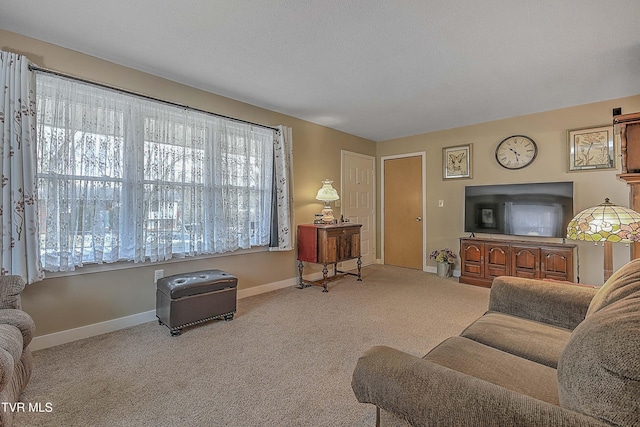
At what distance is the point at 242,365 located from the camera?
6.63ft

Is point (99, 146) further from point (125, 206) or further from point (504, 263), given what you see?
point (504, 263)

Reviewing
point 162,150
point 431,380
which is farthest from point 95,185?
point 431,380

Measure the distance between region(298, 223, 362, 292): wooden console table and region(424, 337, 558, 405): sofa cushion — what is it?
8.28ft

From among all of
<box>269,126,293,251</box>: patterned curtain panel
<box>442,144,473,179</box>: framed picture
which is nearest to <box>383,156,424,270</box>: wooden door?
<box>442,144,473,179</box>: framed picture

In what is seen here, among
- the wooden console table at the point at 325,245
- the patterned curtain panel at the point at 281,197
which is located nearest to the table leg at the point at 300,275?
the wooden console table at the point at 325,245

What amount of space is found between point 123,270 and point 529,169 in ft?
16.5

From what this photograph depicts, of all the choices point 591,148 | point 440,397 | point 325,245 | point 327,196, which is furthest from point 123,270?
point 591,148

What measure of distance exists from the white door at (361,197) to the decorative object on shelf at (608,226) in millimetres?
3308

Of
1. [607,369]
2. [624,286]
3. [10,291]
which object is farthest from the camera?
[10,291]

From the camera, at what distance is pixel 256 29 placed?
2148 millimetres

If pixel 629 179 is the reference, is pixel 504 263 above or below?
below

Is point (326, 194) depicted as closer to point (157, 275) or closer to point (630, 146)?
point (157, 275)

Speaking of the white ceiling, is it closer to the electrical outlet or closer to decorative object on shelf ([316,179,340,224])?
decorative object on shelf ([316,179,340,224])

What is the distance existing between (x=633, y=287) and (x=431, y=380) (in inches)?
31.1
